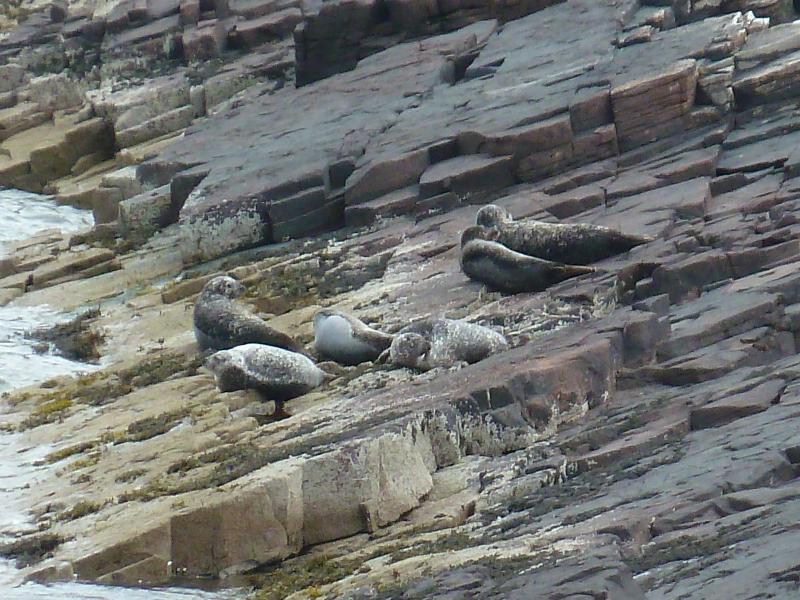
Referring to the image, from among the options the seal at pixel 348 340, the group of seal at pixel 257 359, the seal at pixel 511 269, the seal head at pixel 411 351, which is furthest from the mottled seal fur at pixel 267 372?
the seal at pixel 511 269

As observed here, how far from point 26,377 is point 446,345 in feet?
17.9

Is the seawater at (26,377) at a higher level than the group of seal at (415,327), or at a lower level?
lower

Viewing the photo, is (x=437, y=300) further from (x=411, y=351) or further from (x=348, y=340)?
(x=411, y=351)

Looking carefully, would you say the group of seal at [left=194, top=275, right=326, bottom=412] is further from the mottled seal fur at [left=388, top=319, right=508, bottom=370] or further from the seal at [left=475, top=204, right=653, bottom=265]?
the seal at [left=475, top=204, right=653, bottom=265]

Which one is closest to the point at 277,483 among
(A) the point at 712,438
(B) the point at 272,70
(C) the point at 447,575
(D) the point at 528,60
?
(C) the point at 447,575

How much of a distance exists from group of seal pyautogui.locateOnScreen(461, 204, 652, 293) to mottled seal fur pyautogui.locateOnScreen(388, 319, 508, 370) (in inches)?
53.6

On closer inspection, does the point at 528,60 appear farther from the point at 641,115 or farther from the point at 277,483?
the point at 277,483

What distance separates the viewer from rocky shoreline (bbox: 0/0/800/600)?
33.2 ft

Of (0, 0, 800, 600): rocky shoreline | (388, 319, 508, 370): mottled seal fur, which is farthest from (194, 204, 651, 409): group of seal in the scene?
(0, 0, 800, 600): rocky shoreline

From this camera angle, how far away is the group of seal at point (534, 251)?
1484 cm

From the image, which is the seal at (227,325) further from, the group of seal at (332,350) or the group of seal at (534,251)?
the group of seal at (534,251)

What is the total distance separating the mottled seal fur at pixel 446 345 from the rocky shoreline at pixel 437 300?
0.64 feet

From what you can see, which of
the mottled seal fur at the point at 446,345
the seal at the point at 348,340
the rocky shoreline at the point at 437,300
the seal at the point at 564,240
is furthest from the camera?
the seal at the point at 564,240

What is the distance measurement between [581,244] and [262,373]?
3.56 metres
